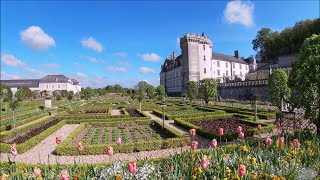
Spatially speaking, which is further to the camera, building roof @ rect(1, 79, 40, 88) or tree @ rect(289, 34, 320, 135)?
building roof @ rect(1, 79, 40, 88)

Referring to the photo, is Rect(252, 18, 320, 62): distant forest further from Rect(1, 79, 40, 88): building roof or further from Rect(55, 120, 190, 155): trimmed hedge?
Rect(1, 79, 40, 88): building roof

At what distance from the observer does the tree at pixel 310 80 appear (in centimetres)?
939

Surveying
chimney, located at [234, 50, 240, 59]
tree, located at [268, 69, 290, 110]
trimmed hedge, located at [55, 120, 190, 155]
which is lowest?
trimmed hedge, located at [55, 120, 190, 155]

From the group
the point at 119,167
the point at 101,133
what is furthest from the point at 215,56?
the point at 119,167

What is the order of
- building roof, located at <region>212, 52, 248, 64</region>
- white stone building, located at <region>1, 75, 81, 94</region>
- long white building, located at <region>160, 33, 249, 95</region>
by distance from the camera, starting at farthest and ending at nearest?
white stone building, located at <region>1, 75, 81, 94</region>, building roof, located at <region>212, 52, 248, 64</region>, long white building, located at <region>160, 33, 249, 95</region>

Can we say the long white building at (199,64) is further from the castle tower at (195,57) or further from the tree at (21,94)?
the tree at (21,94)

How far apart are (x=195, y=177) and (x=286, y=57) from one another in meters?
56.6

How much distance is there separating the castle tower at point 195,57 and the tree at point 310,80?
4667 centimetres

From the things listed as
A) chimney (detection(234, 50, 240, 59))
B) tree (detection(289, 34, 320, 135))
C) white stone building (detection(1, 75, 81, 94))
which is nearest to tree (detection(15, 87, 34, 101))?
white stone building (detection(1, 75, 81, 94))

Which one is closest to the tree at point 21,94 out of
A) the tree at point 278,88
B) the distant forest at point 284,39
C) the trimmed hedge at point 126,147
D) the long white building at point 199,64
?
the long white building at point 199,64

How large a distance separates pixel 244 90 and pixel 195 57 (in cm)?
2022

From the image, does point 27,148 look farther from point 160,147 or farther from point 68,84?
point 68,84

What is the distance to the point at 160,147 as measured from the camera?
11.2 metres

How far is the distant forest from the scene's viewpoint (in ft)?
175
